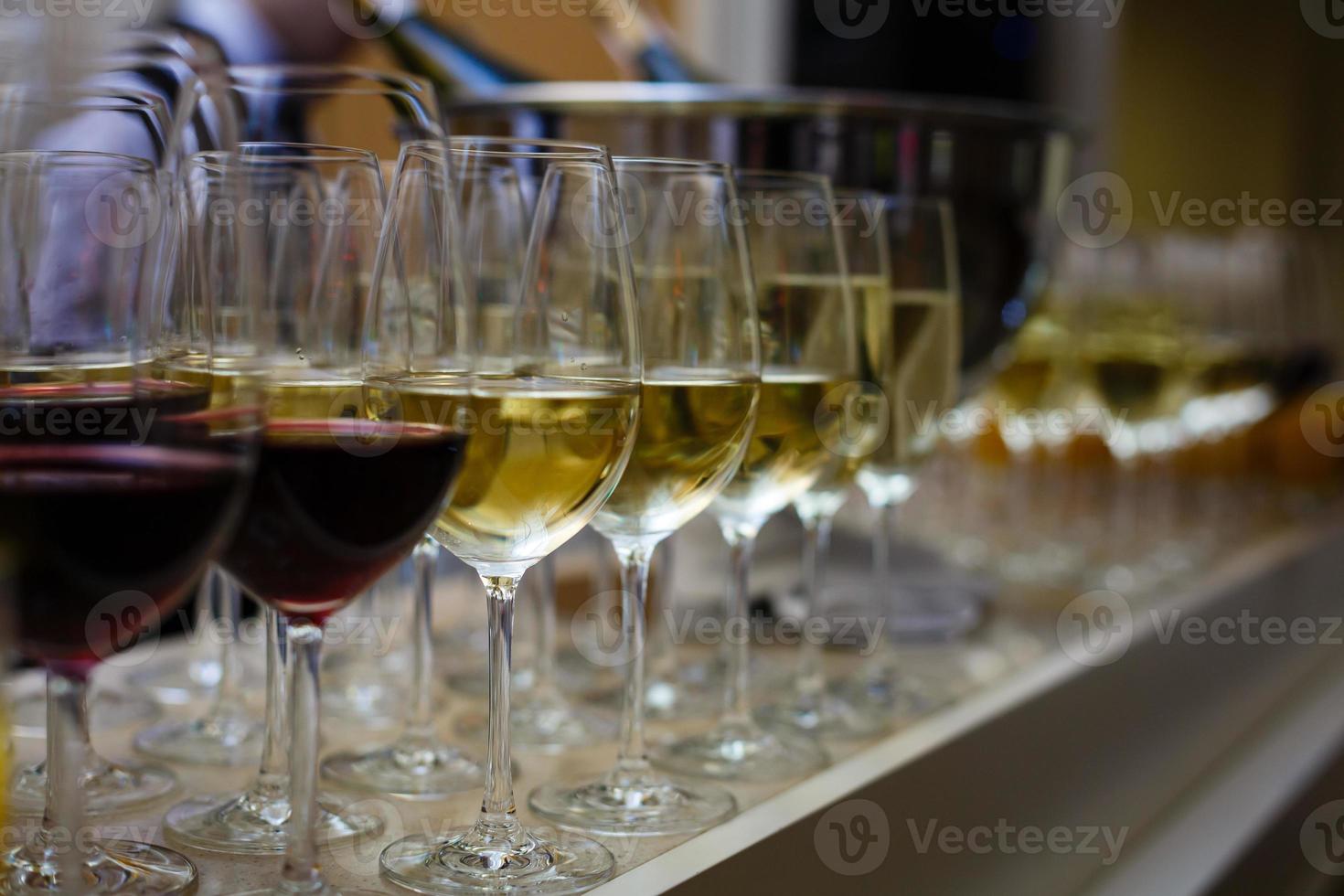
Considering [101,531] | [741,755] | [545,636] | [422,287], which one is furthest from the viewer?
[545,636]

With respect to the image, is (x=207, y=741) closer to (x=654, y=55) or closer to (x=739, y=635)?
(x=739, y=635)

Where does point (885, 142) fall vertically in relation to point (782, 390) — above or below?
above

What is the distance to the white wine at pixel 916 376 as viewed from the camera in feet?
2.64

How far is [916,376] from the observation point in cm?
81

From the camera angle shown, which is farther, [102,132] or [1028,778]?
[1028,778]

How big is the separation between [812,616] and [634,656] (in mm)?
189

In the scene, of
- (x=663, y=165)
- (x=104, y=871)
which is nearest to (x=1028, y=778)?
(x=663, y=165)

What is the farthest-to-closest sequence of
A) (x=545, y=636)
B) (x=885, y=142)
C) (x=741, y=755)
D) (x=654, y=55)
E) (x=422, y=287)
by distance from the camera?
1. (x=654, y=55)
2. (x=885, y=142)
3. (x=545, y=636)
4. (x=741, y=755)
5. (x=422, y=287)

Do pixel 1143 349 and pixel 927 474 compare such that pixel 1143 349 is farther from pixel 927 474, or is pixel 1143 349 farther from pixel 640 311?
pixel 640 311

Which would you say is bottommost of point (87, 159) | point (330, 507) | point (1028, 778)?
point (1028, 778)

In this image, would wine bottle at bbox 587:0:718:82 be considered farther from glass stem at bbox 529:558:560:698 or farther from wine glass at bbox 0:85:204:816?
wine glass at bbox 0:85:204:816

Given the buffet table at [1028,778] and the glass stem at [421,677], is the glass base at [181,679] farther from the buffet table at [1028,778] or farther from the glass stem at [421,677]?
the glass stem at [421,677]

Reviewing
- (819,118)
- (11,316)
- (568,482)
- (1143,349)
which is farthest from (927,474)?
(11,316)

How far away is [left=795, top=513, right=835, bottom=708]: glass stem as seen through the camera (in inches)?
30.5
